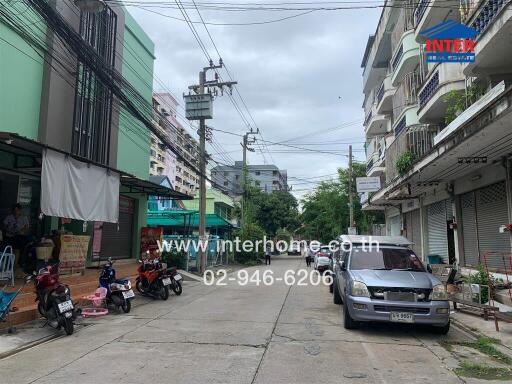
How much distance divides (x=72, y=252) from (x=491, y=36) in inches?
477

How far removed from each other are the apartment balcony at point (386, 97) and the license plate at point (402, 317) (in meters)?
21.1

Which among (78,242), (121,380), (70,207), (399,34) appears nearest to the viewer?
(121,380)

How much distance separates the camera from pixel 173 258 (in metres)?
20.5

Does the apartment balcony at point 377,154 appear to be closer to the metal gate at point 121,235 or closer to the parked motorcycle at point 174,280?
the metal gate at point 121,235

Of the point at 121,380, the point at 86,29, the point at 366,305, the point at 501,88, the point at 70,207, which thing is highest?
the point at 86,29

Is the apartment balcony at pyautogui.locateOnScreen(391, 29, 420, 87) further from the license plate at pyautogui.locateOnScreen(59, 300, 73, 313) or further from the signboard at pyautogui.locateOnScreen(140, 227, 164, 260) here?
the license plate at pyautogui.locateOnScreen(59, 300, 73, 313)

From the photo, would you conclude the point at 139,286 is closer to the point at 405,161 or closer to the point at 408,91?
the point at 405,161

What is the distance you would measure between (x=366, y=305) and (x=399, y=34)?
18.7 metres

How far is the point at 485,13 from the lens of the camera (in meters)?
12.0

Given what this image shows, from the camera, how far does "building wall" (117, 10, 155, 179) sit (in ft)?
61.5

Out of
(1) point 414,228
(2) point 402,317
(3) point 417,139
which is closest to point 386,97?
(1) point 414,228

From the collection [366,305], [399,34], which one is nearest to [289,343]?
[366,305]

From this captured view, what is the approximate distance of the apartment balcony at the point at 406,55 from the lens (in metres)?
20.6

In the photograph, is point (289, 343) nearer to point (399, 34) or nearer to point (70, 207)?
point (70, 207)
